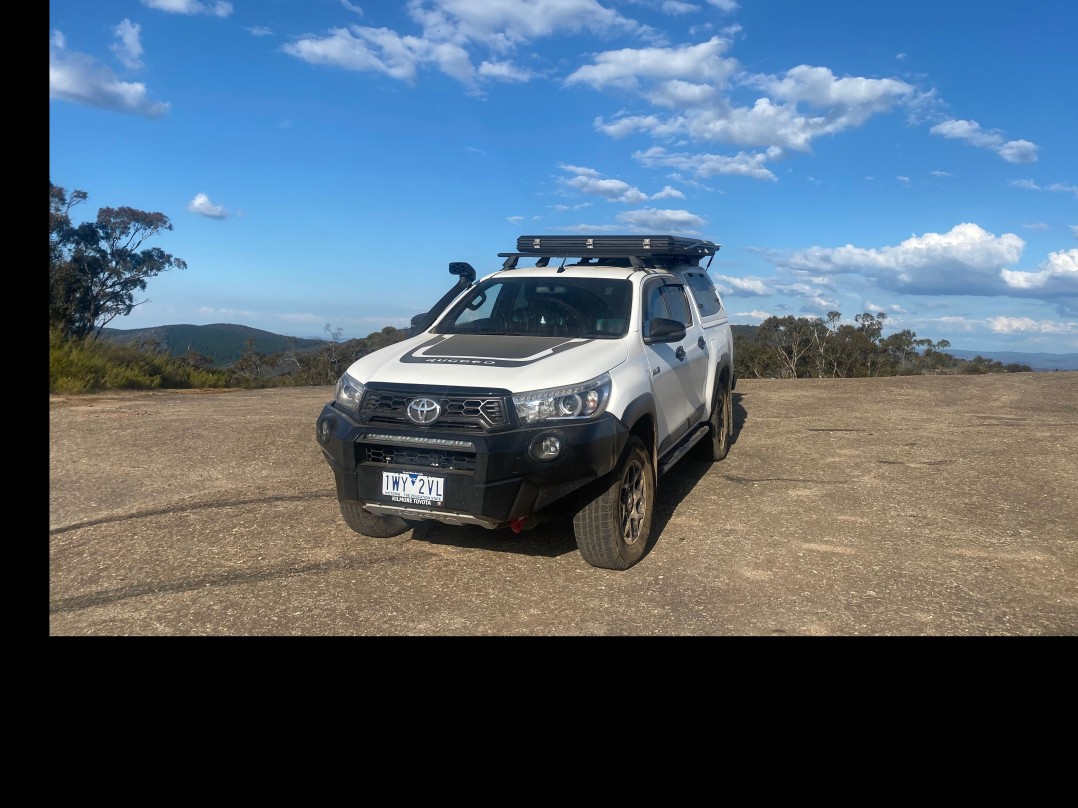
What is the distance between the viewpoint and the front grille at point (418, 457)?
4.47 meters

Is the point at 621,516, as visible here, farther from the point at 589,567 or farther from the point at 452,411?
the point at 452,411

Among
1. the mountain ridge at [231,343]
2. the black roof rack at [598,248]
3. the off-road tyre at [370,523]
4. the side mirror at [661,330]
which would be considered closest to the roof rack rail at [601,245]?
the black roof rack at [598,248]

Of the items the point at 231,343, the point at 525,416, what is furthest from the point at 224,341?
the point at 525,416

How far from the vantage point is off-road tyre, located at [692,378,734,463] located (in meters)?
7.94

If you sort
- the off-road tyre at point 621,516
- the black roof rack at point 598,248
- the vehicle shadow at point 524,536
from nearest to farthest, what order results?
1. the off-road tyre at point 621,516
2. the vehicle shadow at point 524,536
3. the black roof rack at point 598,248

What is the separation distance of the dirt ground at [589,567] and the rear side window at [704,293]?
1564 millimetres

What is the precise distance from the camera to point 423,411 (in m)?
4.60

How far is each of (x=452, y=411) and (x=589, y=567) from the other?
54.0 inches

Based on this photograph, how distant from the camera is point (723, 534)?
582 cm

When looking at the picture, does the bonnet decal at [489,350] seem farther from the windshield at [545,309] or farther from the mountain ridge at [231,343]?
the mountain ridge at [231,343]

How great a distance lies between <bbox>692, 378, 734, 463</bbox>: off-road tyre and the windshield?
2.21 metres

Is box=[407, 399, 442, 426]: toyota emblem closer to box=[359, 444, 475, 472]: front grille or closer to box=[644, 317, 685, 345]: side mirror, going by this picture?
box=[359, 444, 475, 472]: front grille
